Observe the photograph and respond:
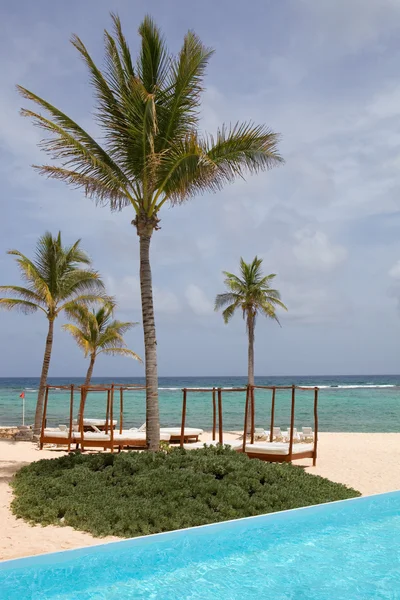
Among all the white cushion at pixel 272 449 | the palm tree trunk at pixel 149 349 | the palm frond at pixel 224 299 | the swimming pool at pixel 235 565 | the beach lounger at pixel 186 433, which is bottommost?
the beach lounger at pixel 186 433

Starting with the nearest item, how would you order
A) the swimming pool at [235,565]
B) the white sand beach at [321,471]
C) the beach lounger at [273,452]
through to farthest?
the swimming pool at [235,565]
the white sand beach at [321,471]
the beach lounger at [273,452]

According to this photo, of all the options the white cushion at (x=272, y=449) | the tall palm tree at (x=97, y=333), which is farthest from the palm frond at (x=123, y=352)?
the white cushion at (x=272, y=449)

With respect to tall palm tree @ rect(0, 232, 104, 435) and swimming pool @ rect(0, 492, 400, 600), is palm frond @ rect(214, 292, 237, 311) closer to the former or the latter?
tall palm tree @ rect(0, 232, 104, 435)

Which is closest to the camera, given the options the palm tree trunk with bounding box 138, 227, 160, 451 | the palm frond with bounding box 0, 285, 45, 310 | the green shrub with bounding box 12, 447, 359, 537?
the green shrub with bounding box 12, 447, 359, 537

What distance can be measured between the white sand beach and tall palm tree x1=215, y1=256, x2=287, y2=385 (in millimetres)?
5364

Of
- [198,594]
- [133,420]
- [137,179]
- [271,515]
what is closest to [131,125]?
[137,179]

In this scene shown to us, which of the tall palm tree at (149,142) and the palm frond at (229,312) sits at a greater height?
the tall palm tree at (149,142)

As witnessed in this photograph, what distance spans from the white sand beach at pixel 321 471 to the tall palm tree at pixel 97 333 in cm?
522

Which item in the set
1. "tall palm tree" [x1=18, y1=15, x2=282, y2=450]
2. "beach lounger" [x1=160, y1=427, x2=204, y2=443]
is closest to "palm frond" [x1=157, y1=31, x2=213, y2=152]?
"tall palm tree" [x1=18, y1=15, x2=282, y2=450]

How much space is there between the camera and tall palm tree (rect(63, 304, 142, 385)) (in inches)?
942

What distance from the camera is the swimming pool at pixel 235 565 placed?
22.9 feet

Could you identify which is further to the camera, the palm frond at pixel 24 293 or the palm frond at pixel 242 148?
the palm frond at pixel 24 293

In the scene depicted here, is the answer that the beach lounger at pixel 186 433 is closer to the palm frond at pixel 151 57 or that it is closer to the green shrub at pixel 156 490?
the green shrub at pixel 156 490

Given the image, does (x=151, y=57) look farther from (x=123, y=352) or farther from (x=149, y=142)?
(x=123, y=352)
